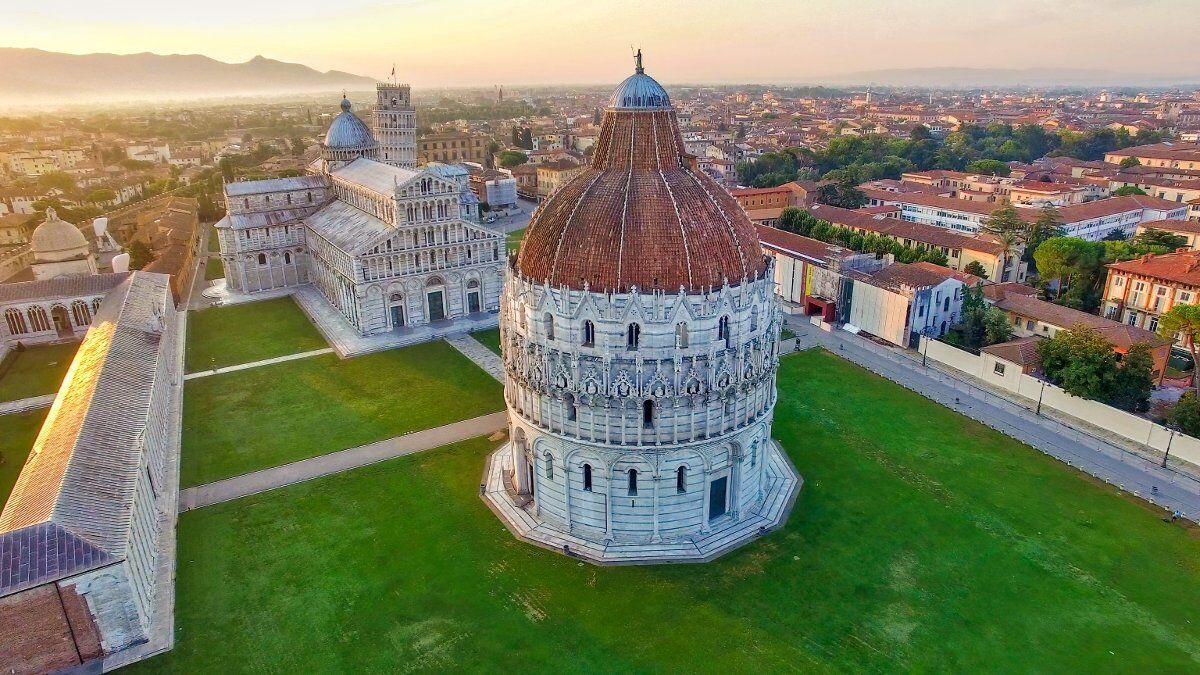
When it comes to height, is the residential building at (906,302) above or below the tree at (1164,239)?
below

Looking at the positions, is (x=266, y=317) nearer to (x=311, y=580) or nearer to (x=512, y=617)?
(x=311, y=580)

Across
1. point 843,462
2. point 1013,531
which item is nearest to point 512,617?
point 843,462

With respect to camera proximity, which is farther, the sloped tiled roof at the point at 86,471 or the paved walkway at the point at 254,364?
the paved walkway at the point at 254,364

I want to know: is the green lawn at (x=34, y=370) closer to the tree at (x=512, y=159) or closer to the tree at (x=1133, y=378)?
the tree at (x=1133, y=378)

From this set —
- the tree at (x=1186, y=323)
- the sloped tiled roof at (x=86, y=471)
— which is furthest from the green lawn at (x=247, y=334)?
the tree at (x=1186, y=323)

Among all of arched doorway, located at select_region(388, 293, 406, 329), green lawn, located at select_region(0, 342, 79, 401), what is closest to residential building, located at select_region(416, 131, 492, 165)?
arched doorway, located at select_region(388, 293, 406, 329)

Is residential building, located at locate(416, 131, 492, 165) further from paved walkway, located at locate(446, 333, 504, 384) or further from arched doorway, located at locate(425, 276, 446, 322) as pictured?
paved walkway, located at locate(446, 333, 504, 384)
